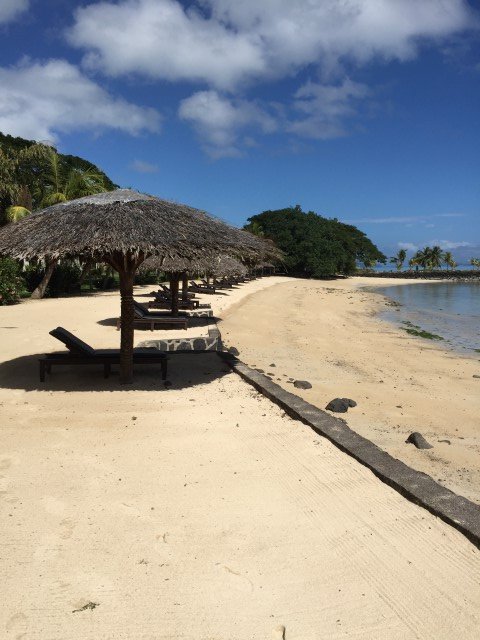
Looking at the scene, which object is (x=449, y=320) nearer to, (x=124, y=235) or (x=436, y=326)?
(x=436, y=326)

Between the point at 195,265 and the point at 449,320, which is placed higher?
the point at 195,265

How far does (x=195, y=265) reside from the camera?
13094 mm

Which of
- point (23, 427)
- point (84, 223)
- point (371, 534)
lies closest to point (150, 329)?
point (84, 223)

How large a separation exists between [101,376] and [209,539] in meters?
4.92

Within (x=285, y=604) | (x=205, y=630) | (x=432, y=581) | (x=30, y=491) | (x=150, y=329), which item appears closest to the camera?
(x=205, y=630)

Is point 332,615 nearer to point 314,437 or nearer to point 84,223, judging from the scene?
point 314,437

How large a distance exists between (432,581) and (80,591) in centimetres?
208

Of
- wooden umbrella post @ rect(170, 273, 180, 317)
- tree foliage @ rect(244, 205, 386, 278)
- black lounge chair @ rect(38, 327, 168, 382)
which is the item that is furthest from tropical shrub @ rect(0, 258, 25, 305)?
tree foliage @ rect(244, 205, 386, 278)

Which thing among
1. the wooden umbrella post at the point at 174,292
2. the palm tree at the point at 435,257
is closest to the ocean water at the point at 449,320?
the wooden umbrella post at the point at 174,292

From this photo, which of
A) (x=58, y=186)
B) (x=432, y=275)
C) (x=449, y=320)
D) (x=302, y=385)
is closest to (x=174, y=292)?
(x=302, y=385)

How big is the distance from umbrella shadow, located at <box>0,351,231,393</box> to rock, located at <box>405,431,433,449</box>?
121 inches

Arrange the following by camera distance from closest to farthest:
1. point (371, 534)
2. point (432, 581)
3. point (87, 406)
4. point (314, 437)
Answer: point (432, 581)
point (371, 534)
point (314, 437)
point (87, 406)

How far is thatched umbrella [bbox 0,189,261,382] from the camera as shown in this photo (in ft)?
21.2

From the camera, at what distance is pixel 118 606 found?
2.76 m
